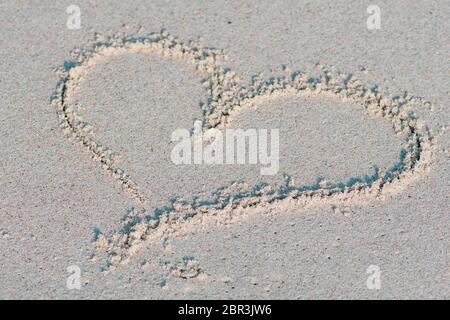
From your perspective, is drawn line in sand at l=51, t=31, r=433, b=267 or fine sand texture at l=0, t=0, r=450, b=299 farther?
drawn line in sand at l=51, t=31, r=433, b=267

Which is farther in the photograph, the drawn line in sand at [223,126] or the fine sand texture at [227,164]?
the drawn line in sand at [223,126]

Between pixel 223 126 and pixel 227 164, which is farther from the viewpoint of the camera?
pixel 223 126

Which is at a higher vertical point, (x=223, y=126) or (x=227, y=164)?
(x=223, y=126)

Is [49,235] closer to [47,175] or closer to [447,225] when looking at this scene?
[47,175]
